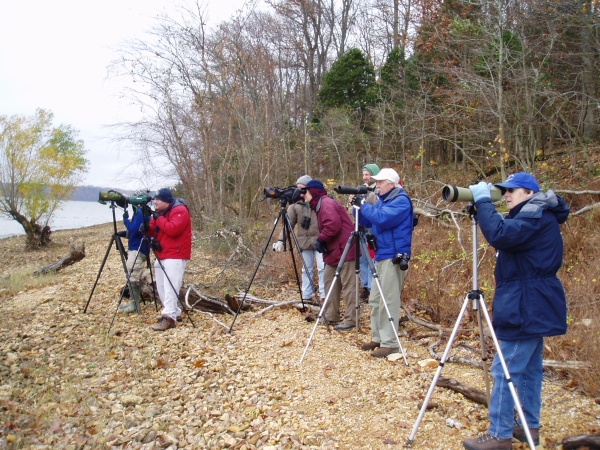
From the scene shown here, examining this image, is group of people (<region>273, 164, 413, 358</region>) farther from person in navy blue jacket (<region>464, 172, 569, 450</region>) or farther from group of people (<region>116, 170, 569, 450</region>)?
person in navy blue jacket (<region>464, 172, 569, 450</region>)

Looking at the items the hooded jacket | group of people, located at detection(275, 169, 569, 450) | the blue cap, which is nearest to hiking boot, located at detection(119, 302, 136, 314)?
the hooded jacket

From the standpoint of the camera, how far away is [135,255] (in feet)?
21.4

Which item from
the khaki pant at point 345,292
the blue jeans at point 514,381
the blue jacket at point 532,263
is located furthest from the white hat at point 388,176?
the blue jeans at point 514,381

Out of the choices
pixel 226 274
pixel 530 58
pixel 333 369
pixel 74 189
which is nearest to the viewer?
pixel 333 369

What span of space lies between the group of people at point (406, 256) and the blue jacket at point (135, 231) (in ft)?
0.05

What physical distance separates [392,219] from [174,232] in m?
2.82

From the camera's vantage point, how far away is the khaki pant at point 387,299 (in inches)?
174

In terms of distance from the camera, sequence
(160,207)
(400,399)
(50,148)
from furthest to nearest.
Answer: (50,148)
(160,207)
(400,399)

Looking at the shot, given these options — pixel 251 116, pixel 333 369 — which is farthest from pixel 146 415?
pixel 251 116

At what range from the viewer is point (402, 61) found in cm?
1738

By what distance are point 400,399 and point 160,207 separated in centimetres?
374

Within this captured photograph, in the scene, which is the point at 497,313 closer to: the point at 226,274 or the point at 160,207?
the point at 160,207

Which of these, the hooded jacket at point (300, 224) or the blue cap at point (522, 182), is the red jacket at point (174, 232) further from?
the blue cap at point (522, 182)

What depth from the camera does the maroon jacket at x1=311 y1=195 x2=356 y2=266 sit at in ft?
17.4
